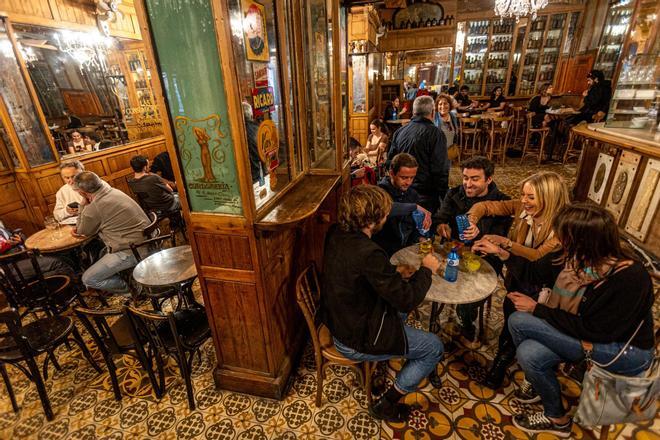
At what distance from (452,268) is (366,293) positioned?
655 mm

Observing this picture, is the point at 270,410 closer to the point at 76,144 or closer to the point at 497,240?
the point at 497,240

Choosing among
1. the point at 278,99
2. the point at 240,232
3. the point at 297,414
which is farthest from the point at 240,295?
the point at 278,99

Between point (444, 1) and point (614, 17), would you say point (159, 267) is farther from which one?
point (614, 17)

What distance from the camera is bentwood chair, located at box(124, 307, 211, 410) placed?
2.01 meters

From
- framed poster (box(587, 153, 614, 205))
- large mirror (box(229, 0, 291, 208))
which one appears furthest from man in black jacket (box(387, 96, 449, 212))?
framed poster (box(587, 153, 614, 205))

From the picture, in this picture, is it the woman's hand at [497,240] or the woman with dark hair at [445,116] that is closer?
the woman's hand at [497,240]

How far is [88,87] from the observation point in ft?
20.8

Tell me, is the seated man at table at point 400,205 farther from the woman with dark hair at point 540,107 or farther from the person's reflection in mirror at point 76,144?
the woman with dark hair at point 540,107

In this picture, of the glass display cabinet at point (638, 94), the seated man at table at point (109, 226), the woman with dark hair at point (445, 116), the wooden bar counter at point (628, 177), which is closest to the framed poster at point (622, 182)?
the wooden bar counter at point (628, 177)

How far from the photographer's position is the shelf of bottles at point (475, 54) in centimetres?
1008

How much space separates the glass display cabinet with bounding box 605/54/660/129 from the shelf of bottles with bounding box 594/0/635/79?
5.40m

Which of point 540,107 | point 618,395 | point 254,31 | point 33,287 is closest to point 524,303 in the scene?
point 618,395

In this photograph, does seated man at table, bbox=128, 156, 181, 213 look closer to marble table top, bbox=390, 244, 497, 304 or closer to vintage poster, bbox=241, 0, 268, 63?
vintage poster, bbox=241, 0, 268, 63

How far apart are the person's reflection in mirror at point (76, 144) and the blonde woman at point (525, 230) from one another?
6153 millimetres
